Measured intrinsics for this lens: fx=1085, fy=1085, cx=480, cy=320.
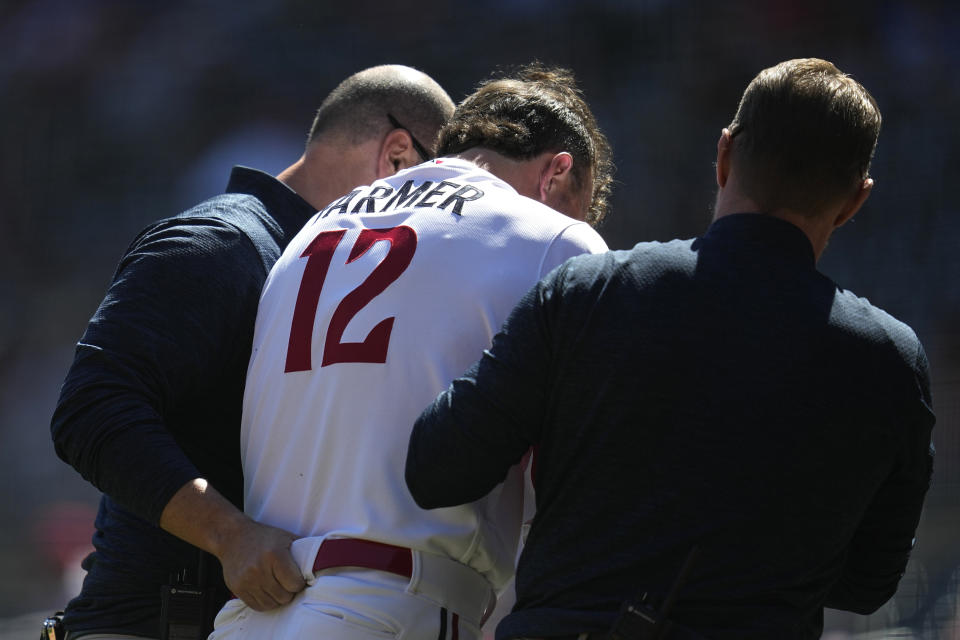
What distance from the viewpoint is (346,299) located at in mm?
1335

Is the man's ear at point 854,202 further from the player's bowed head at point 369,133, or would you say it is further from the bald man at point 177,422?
the player's bowed head at point 369,133

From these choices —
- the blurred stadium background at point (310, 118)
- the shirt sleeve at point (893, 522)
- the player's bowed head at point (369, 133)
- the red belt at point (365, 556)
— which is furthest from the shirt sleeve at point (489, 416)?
the blurred stadium background at point (310, 118)

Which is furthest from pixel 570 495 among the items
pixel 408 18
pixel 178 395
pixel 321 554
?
pixel 408 18

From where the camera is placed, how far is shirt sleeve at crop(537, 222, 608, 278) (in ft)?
4.29

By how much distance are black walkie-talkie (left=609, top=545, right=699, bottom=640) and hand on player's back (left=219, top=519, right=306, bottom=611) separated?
414 millimetres

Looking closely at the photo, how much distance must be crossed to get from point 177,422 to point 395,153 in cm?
75

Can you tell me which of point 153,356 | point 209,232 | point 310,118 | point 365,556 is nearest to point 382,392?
point 365,556

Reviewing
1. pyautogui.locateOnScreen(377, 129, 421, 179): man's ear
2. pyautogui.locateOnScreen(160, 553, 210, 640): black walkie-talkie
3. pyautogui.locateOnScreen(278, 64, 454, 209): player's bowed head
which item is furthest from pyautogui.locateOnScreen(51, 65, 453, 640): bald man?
pyautogui.locateOnScreen(377, 129, 421, 179): man's ear

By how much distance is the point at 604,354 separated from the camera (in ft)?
3.52

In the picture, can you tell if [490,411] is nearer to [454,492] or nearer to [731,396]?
[454,492]

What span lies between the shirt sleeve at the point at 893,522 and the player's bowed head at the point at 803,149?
19 cm

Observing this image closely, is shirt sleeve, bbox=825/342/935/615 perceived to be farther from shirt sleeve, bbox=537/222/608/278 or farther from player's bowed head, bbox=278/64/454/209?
player's bowed head, bbox=278/64/454/209

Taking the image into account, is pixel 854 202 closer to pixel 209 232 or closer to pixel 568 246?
pixel 568 246

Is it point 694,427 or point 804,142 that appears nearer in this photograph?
point 694,427
